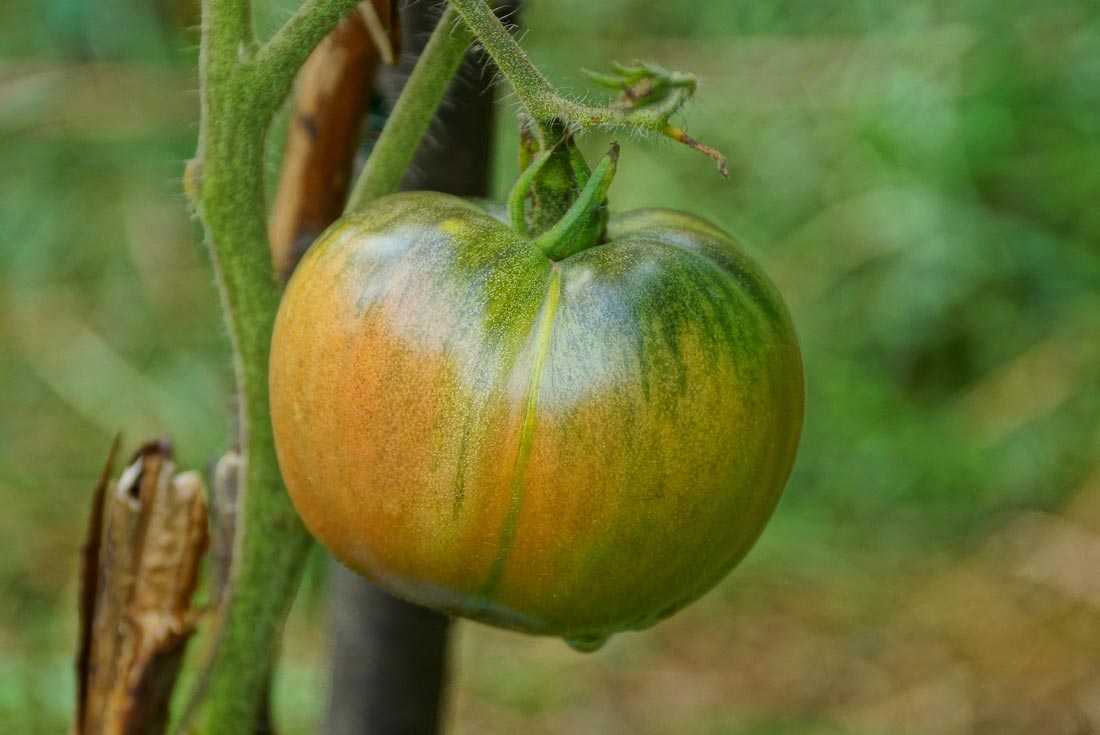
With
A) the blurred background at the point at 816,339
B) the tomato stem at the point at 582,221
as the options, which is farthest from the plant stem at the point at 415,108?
the blurred background at the point at 816,339

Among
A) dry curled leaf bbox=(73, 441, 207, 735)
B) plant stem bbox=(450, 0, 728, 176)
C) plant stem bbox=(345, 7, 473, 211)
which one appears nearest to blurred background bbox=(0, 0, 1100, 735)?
dry curled leaf bbox=(73, 441, 207, 735)

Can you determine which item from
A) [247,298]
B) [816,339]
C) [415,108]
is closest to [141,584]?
[247,298]

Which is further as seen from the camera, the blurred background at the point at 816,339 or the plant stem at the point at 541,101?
the blurred background at the point at 816,339

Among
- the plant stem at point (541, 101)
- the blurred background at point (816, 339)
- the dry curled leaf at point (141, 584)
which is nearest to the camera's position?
the plant stem at point (541, 101)

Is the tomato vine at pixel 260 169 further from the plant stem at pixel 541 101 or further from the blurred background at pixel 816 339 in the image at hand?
the blurred background at pixel 816 339

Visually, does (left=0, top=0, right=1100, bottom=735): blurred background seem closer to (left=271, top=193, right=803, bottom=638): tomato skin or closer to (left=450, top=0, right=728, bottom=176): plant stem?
(left=271, top=193, right=803, bottom=638): tomato skin

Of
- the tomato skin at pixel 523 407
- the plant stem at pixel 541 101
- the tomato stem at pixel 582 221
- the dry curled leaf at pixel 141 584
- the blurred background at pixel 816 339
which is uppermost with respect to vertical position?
the plant stem at pixel 541 101

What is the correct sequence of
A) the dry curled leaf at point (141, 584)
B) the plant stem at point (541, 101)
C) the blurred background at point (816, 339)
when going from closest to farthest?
1. the plant stem at point (541, 101)
2. the dry curled leaf at point (141, 584)
3. the blurred background at point (816, 339)
